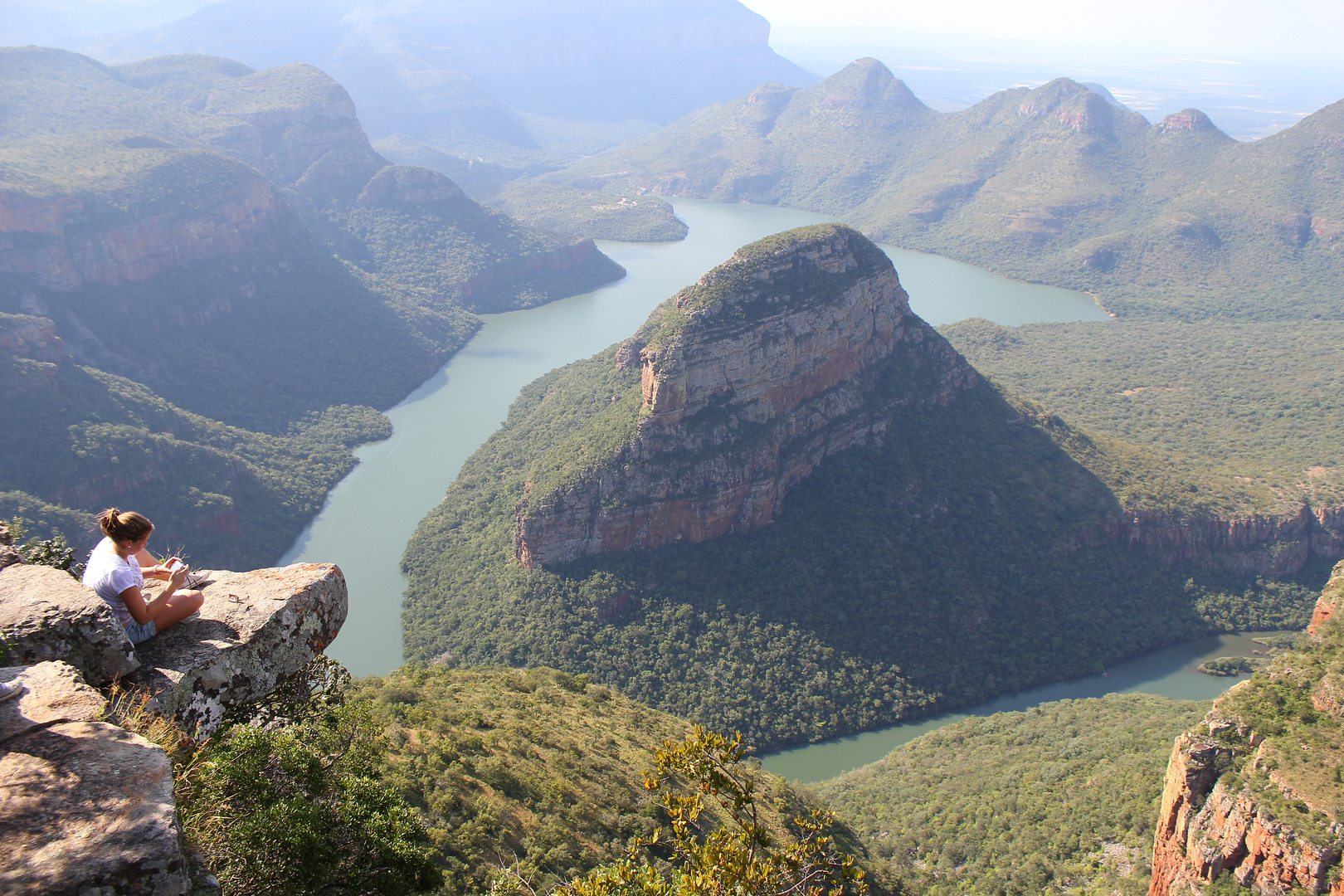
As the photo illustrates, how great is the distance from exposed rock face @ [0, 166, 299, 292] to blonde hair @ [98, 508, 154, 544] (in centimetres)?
7382

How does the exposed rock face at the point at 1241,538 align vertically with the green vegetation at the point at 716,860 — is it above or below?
below

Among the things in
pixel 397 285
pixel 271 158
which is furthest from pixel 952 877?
pixel 271 158

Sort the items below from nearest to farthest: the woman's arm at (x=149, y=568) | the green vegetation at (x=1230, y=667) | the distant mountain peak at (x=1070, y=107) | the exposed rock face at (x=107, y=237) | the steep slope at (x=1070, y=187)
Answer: the woman's arm at (x=149, y=568), the green vegetation at (x=1230, y=667), the exposed rock face at (x=107, y=237), the steep slope at (x=1070, y=187), the distant mountain peak at (x=1070, y=107)

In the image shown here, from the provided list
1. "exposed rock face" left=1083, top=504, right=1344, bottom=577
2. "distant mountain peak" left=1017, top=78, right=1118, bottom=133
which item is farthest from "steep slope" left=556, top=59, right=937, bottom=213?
"exposed rock face" left=1083, top=504, right=1344, bottom=577

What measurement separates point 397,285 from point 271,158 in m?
35.4

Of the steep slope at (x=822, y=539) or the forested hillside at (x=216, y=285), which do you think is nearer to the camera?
the steep slope at (x=822, y=539)

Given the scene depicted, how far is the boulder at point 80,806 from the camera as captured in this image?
5.97m

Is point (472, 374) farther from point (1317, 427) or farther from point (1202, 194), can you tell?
point (1202, 194)

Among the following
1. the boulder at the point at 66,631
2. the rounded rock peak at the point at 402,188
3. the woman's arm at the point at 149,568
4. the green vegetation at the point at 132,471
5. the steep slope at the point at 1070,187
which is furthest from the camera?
the steep slope at the point at 1070,187

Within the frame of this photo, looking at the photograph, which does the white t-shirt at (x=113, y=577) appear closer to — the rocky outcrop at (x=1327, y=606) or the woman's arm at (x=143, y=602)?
the woman's arm at (x=143, y=602)

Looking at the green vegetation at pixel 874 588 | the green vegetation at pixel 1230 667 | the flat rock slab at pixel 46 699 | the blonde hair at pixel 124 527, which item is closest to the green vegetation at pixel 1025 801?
the green vegetation at pixel 874 588

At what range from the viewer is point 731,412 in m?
46.8

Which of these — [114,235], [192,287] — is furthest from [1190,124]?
[114,235]

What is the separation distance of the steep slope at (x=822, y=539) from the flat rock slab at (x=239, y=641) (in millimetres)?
31134
